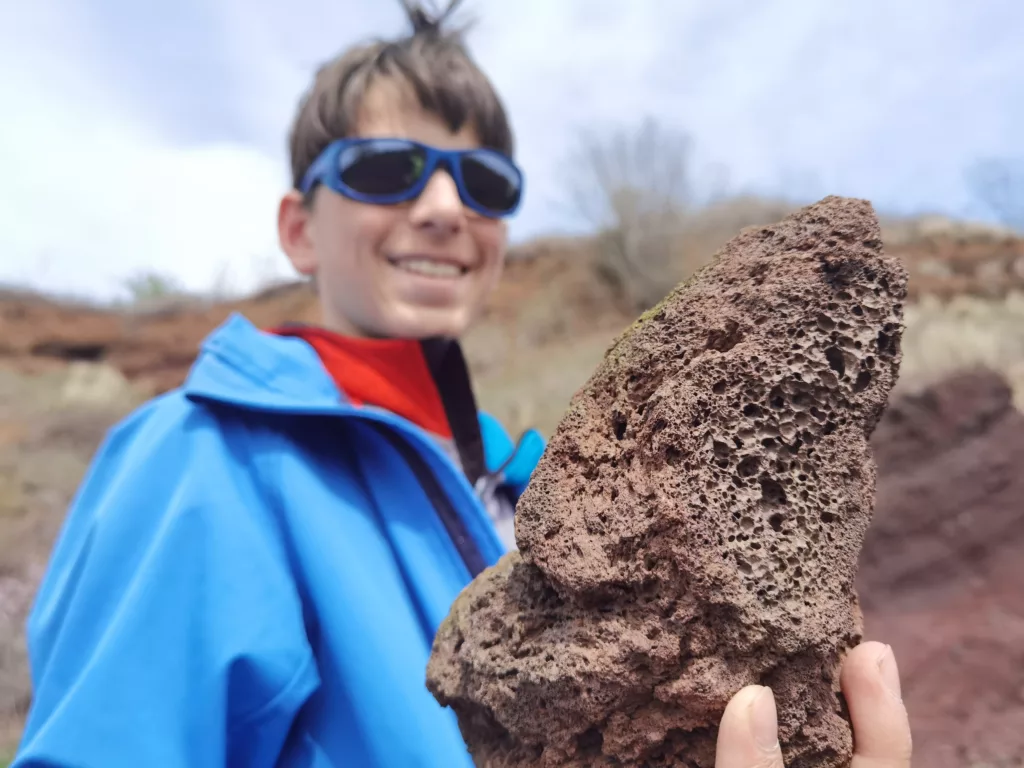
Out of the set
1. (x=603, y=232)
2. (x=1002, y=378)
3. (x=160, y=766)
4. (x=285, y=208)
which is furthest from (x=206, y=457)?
(x=603, y=232)

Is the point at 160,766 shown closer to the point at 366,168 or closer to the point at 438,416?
the point at 438,416

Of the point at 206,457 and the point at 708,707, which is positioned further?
the point at 206,457

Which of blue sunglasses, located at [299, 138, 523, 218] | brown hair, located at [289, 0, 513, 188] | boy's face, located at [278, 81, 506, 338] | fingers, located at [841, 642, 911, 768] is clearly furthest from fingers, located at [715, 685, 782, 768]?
brown hair, located at [289, 0, 513, 188]

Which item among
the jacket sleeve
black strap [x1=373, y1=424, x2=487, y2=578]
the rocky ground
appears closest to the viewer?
the jacket sleeve

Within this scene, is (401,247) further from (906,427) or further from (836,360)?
(906,427)

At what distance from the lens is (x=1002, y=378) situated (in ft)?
17.1

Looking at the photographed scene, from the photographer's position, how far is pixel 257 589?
153cm

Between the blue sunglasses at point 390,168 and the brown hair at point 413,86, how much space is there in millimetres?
147

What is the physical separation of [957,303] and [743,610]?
10.9m

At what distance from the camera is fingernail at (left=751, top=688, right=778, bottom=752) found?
3.04 feet

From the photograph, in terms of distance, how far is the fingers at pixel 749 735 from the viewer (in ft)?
3.02

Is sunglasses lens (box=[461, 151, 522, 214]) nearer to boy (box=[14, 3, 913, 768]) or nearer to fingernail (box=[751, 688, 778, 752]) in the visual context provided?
boy (box=[14, 3, 913, 768])

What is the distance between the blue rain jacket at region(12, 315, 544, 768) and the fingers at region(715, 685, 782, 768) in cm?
79

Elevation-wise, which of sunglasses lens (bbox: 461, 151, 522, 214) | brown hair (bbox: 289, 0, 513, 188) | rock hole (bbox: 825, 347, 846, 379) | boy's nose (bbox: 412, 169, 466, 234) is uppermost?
brown hair (bbox: 289, 0, 513, 188)
